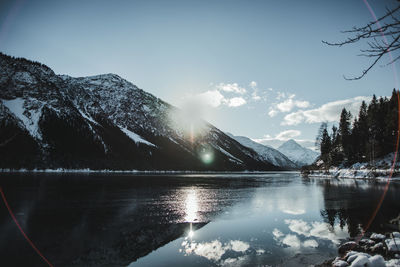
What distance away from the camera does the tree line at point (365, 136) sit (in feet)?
244

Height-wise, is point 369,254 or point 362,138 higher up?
point 362,138

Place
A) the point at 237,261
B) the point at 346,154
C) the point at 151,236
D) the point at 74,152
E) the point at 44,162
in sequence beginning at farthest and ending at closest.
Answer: the point at 74,152, the point at 44,162, the point at 346,154, the point at 151,236, the point at 237,261

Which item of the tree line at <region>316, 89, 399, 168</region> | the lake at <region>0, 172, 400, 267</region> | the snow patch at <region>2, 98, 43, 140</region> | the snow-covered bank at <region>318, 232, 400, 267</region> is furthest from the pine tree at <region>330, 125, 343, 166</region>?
the snow patch at <region>2, 98, 43, 140</region>

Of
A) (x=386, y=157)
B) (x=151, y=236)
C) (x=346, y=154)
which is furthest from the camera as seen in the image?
(x=346, y=154)

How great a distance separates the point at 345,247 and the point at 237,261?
254 inches

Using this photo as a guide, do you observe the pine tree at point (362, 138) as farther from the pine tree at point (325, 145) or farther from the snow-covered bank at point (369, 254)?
the snow-covered bank at point (369, 254)

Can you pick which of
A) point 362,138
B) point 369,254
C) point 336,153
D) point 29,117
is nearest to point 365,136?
point 362,138

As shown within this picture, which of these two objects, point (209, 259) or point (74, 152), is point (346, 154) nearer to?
point (209, 259)

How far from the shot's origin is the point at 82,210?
23.9 meters

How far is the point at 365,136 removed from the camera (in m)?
85.1

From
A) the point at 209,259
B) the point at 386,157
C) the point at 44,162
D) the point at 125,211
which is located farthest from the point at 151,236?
the point at 44,162

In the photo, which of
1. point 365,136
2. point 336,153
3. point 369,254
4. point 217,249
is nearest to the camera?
point 369,254

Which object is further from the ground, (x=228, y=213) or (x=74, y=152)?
(x=74, y=152)

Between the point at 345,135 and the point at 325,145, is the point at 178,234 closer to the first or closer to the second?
the point at 345,135
